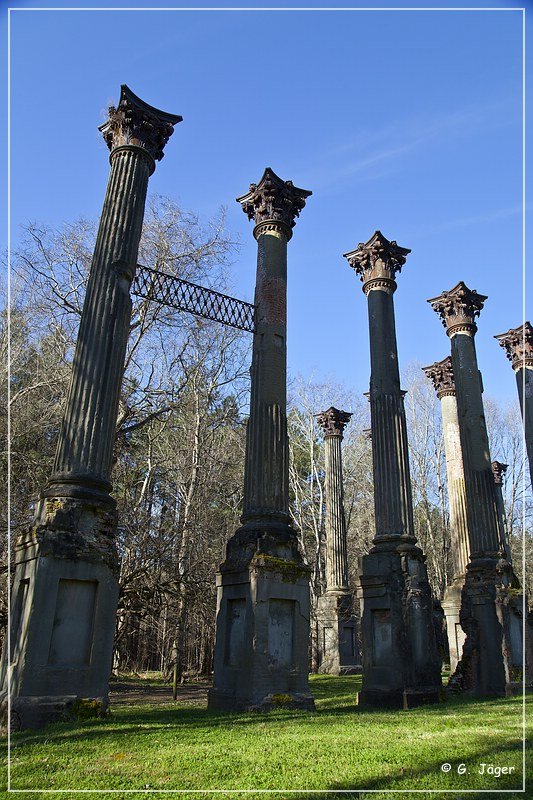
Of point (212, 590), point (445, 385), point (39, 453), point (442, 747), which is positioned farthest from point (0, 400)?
point (445, 385)

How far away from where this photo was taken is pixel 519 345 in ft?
74.8

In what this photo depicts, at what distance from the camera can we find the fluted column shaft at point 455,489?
20.0 meters

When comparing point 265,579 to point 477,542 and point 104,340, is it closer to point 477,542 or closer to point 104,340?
point 104,340

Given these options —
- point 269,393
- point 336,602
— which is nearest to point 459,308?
point 269,393

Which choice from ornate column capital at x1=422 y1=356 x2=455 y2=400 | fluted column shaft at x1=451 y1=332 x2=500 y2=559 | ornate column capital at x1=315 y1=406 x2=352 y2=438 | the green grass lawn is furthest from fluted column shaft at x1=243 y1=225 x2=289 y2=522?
ornate column capital at x1=315 y1=406 x2=352 y2=438

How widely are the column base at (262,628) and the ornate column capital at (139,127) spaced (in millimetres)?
8253

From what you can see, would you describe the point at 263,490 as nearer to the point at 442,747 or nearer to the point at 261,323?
the point at 261,323

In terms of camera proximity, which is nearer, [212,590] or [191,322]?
[212,590]

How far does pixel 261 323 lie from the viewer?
544 inches

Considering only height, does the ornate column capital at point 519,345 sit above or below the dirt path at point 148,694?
above

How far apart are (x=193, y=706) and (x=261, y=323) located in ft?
27.4

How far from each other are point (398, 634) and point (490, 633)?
11.5ft

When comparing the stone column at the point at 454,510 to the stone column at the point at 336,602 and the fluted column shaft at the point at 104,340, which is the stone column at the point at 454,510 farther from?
the fluted column shaft at the point at 104,340

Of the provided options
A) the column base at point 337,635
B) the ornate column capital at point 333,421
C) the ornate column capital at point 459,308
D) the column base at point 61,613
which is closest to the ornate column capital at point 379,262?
the ornate column capital at point 459,308
